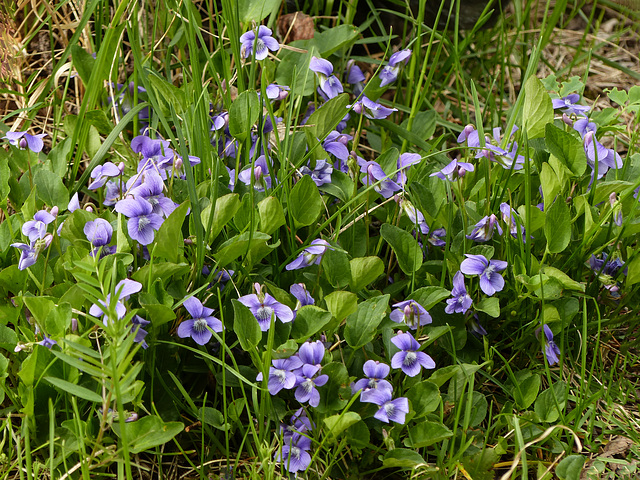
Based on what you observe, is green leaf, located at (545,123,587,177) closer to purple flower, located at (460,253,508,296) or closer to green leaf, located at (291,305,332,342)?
purple flower, located at (460,253,508,296)

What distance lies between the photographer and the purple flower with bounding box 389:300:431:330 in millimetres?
1330

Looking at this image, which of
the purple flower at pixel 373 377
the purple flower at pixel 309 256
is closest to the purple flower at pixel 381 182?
the purple flower at pixel 309 256

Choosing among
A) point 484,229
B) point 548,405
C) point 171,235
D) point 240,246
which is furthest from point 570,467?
point 171,235

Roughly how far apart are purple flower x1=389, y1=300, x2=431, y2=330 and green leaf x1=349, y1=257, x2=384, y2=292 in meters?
0.08

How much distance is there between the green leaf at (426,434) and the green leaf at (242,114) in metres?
Result: 0.77

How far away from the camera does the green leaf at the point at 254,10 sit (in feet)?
6.14

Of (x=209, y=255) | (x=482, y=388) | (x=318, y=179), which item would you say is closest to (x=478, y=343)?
(x=482, y=388)

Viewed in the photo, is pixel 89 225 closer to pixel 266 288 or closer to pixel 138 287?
pixel 138 287

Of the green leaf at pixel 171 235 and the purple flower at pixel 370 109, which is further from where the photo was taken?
the purple flower at pixel 370 109

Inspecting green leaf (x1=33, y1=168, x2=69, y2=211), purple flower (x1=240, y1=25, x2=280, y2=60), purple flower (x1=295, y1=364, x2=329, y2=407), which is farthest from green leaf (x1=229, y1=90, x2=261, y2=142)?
purple flower (x1=295, y1=364, x2=329, y2=407)

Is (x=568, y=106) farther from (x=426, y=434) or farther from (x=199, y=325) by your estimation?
(x=199, y=325)

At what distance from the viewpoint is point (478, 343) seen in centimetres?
154

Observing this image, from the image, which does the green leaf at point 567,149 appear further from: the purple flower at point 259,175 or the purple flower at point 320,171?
the purple flower at point 259,175

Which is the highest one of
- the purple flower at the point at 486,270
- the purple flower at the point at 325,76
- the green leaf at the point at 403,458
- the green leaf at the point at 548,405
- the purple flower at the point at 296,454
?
the purple flower at the point at 325,76
